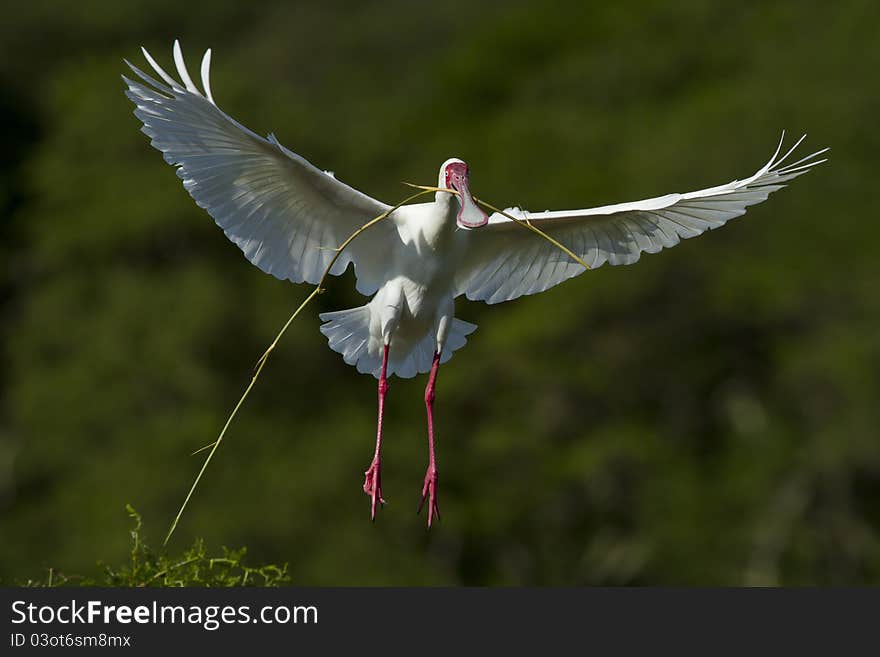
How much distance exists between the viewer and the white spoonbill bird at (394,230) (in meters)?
8.02

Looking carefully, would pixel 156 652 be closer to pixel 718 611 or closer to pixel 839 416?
pixel 718 611

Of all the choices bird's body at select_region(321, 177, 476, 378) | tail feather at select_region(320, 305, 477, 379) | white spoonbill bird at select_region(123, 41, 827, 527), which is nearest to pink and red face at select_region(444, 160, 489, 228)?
white spoonbill bird at select_region(123, 41, 827, 527)

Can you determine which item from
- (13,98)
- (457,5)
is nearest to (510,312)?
(13,98)

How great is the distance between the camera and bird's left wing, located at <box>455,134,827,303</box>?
858 cm

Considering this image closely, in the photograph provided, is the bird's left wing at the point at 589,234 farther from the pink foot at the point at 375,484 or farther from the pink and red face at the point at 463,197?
the pink foot at the point at 375,484

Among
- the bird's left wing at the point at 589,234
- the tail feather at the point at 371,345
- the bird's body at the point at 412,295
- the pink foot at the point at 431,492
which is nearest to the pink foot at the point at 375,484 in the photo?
the pink foot at the point at 431,492

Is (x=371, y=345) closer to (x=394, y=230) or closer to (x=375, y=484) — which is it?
(x=394, y=230)

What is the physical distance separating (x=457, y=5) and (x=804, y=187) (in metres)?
23.7

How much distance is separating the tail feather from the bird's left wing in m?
0.30

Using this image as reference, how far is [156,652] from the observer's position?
8.38 metres

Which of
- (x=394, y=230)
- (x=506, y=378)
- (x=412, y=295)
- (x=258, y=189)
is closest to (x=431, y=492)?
(x=412, y=295)

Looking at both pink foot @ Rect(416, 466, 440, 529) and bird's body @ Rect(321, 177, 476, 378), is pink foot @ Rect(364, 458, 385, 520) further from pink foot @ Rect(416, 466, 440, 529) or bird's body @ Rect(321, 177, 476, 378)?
bird's body @ Rect(321, 177, 476, 378)

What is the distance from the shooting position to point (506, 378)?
30.1 meters

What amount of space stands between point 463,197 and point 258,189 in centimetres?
101
